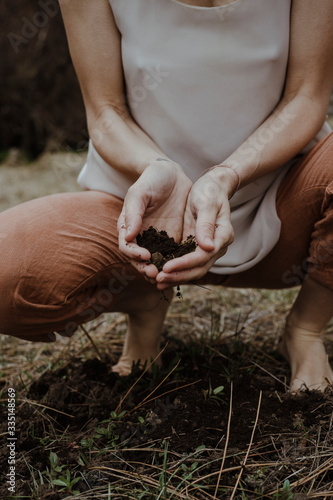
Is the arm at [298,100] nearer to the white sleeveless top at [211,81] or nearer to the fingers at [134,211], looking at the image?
the white sleeveless top at [211,81]

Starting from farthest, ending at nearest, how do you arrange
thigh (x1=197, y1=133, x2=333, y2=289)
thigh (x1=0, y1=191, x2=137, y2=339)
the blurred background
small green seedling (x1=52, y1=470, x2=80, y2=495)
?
the blurred background < thigh (x1=197, y1=133, x2=333, y2=289) < thigh (x1=0, y1=191, x2=137, y2=339) < small green seedling (x1=52, y1=470, x2=80, y2=495)

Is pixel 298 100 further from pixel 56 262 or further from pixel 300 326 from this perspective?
pixel 56 262

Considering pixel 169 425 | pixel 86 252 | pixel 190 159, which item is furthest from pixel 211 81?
pixel 169 425

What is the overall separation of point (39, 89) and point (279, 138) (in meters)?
4.29

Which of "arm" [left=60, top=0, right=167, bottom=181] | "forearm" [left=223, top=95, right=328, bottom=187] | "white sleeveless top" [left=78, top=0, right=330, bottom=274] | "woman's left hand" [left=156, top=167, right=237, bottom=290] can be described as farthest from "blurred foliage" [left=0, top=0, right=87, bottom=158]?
"woman's left hand" [left=156, top=167, right=237, bottom=290]

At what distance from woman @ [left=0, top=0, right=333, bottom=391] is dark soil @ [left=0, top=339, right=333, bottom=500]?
0.14 m

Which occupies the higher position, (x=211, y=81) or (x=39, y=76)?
(x=211, y=81)

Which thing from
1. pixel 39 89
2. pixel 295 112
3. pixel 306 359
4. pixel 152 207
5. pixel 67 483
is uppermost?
pixel 295 112

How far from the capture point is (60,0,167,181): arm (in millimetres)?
1393

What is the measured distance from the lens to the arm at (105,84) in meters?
1.39

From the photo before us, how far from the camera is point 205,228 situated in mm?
1095

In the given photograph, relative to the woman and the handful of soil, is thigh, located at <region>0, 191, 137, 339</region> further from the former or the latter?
the handful of soil

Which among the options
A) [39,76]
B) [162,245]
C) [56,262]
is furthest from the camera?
[39,76]

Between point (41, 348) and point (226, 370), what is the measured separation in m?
0.76
